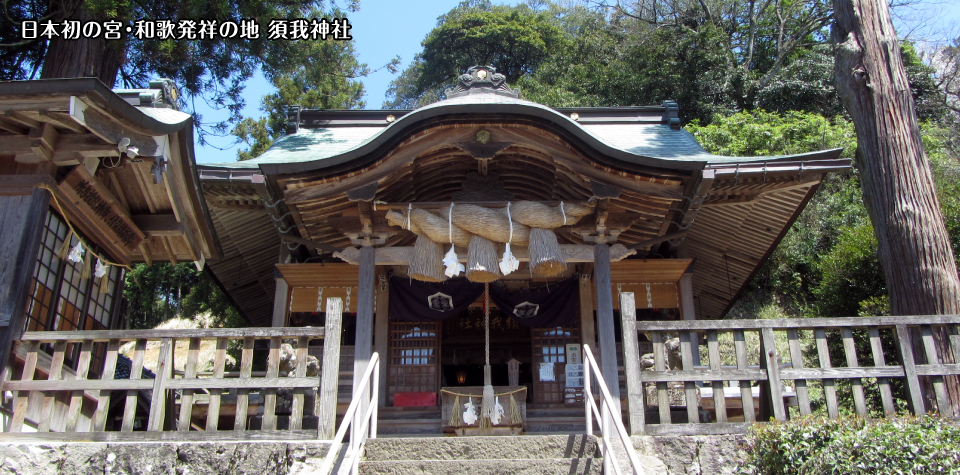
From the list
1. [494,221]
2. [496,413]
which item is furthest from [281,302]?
[494,221]

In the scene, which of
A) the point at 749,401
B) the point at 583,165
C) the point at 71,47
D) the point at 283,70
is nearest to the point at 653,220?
the point at 583,165

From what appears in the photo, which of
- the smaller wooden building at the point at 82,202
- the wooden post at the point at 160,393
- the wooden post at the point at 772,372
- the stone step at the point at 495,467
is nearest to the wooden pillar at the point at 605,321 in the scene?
the wooden post at the point at 772,372

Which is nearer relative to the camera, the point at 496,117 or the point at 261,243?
the point at 496,117

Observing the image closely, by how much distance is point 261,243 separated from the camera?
1162 cm

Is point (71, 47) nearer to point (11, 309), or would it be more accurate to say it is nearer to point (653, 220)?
point (11, 309)

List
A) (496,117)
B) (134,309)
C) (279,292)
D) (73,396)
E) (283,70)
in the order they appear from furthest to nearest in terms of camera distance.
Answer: (134,309)
(283,70)
(279,292)
(496,117)
(73,396)

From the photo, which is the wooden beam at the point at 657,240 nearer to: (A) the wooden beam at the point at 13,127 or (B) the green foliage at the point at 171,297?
(A) the wooden beam at the point at 13,127

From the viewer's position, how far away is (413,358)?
1047 cm

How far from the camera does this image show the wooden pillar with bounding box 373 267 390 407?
1025cm

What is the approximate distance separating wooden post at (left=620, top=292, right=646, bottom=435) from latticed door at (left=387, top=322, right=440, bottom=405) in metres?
4.47

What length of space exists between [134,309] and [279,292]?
1638 cm

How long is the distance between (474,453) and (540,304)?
4.41 meters

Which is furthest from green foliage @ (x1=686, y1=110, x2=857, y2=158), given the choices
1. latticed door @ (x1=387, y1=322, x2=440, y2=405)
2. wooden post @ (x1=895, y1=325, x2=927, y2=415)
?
wooden post @ (x1=895, y1=325, x2=927, y2=415)

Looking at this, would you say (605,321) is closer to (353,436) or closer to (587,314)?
(587,314)
